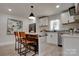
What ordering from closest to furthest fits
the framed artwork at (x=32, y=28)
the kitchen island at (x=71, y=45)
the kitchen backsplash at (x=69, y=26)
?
the kitchen island at (x=71, y=45) → the framed artwork at (x=32, y=28) → the kitchen backsplash at (x=69, y=26)

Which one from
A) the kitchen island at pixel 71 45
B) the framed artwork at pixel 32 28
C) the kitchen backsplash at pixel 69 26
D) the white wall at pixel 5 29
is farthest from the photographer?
the kitchen backsplash at pixel 69 26

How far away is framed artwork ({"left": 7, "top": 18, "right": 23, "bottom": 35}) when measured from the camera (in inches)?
77.7

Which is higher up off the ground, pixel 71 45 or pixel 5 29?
pixel 5 29

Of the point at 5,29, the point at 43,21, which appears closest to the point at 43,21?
the point at 43,21

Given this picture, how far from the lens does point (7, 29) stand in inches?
77.0

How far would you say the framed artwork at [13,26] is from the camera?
77.7 inches

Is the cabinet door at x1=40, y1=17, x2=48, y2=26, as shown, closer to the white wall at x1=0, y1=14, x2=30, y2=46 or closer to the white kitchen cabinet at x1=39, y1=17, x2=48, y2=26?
the white kitchen cabinet at x1=39, y1=17, x2=48, y2=26

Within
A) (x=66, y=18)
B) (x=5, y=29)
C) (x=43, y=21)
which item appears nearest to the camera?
(x=5, y=29)

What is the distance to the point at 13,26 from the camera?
2.05 metres

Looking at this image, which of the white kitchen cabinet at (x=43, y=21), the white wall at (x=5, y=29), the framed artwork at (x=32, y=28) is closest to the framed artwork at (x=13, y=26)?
the white wall at (x=5, y=29)

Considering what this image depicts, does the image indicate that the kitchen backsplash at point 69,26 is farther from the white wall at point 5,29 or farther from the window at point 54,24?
the white wall at point 5,29

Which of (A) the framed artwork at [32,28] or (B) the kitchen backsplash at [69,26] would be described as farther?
(B) the kitchen backsplash at [69,26]

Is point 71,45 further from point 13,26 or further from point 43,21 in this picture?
point 13,26

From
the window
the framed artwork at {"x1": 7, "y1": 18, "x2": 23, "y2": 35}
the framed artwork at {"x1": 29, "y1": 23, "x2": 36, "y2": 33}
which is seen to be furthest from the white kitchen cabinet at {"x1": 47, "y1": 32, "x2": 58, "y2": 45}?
the framed artwork at {"x1": 7, "y1": 18, "x2": 23, "y2": 35}
